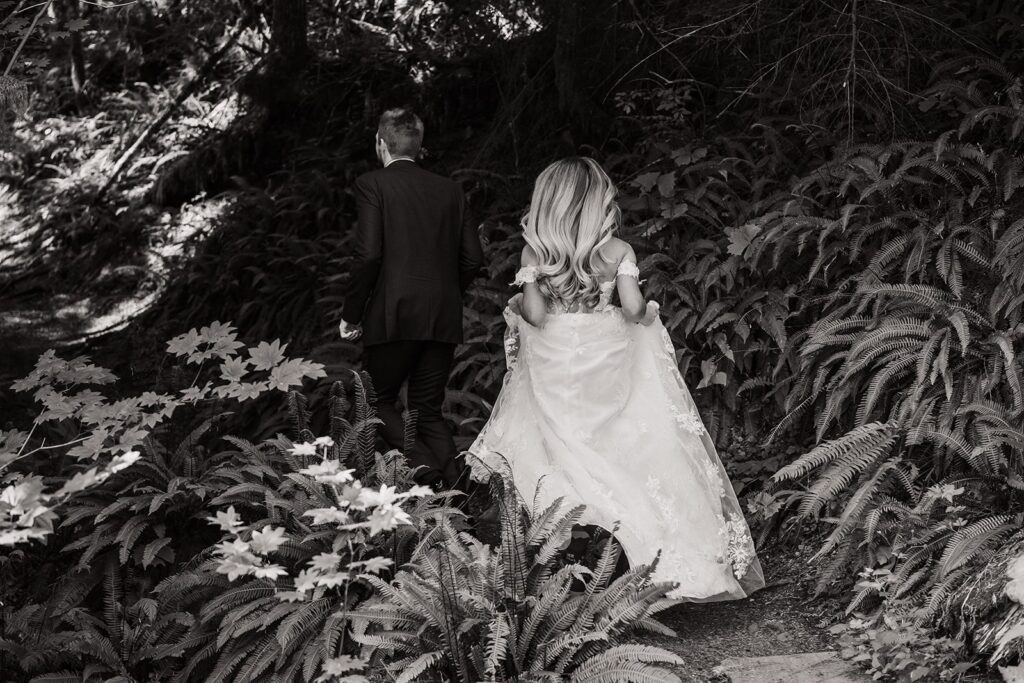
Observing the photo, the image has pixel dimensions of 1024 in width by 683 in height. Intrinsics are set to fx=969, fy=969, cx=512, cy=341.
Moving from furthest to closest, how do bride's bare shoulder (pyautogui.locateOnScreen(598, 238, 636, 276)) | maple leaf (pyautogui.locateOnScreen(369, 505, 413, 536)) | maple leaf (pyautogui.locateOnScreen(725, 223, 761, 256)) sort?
1. maple leaf (pyautogui.locateOnScreen(725, 223, 761, 256))
2. bride's bare shoulder (pyautogui.locateOnScreen(598, 238, 636, 276))
3. maple leaf (pyautogui.locateOnScreen(369, 505, 413, 536))

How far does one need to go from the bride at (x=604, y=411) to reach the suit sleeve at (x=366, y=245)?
3.03 ft

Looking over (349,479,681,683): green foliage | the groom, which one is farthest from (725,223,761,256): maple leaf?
(349,479,681,683): green foliage

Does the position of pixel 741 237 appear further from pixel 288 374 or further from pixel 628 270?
pixel 288 374

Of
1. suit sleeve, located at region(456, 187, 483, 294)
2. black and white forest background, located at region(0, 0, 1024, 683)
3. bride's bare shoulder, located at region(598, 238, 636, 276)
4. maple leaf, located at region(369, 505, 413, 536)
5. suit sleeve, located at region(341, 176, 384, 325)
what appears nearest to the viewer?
maple leaf, located at region(369, 505, 413, 536)

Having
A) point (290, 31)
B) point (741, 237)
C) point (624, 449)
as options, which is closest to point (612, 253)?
point (624, 449)

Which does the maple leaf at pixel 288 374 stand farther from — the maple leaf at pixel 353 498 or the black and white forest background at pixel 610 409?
the maple leaf at pixel 353 498

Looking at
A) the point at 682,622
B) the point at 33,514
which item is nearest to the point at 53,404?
the point at 33,514

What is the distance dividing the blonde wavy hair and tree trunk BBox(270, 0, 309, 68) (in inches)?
270

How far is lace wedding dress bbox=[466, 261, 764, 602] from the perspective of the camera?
503cm

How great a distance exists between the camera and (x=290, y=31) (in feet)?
36.3

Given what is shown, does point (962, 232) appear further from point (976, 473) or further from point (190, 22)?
point (190, 22)

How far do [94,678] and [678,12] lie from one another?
6.28 m

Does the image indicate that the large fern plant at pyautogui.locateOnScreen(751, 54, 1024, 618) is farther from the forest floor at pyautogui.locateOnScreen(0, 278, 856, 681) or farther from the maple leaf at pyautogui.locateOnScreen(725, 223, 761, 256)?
the forest floor at pyautogui.locateOnScreen(0, 278, 856, 681)

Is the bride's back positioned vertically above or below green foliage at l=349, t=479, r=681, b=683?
above
